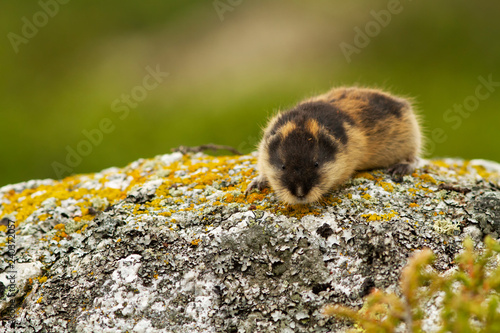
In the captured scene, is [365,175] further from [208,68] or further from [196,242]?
[208,68]

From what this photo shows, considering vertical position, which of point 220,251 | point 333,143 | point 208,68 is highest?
point 208,68

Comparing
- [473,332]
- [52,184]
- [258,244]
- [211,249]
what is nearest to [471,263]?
[473,332]

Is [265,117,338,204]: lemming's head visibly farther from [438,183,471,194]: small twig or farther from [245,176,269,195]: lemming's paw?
[438,183,471,194]: small twig

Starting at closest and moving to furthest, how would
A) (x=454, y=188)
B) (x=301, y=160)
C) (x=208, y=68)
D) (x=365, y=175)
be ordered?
(x=301, y=160)
(x=454, y=188)
(x=365, y=175)
(x=208, y=68)

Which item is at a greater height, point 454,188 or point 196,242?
point 196,242

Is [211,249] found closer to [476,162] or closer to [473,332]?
[473,332]

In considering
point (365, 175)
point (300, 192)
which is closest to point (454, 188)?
point (365, 175)

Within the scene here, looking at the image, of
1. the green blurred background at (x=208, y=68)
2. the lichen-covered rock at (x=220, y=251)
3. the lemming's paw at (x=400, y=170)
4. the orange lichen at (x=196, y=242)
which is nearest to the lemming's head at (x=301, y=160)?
the lichen-covered rock at (x=220, y=251)
